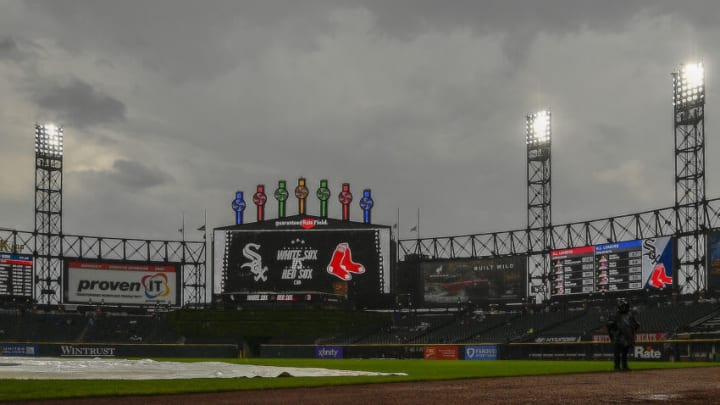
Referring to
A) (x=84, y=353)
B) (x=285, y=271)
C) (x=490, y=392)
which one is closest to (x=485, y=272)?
(x=285, y=271)

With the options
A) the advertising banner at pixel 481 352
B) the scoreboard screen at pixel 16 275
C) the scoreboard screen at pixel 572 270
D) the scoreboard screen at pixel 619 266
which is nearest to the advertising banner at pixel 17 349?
the scoreboard screen at pixel 16 275

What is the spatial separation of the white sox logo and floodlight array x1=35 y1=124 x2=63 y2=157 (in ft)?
69.1

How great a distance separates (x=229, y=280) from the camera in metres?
82.9

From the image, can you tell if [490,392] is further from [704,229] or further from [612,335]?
[704,229]

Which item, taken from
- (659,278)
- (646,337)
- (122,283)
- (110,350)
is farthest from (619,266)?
(122,283)

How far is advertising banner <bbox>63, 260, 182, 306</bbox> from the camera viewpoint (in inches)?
3482

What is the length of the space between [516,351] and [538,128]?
1055 inches

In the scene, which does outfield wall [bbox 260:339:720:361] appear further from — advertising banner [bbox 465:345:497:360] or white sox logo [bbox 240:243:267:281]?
white sox logo [bbox 240:243:267:281]

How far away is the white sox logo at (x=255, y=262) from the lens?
3248 inches

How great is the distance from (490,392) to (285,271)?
63853 millimetres

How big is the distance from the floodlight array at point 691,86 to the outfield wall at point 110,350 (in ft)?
133

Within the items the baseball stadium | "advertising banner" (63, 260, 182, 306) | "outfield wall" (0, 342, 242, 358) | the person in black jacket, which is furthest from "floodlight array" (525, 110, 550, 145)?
the person in black jacket

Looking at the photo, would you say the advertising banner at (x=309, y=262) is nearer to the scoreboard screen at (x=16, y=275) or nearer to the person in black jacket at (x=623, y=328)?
the scoreboard screen at (x=16, y=275)

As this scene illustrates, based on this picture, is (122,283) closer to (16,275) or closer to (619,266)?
(16,275)
